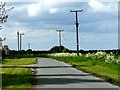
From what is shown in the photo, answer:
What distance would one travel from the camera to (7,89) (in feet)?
68.2

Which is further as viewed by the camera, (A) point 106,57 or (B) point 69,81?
(A) point 106,57

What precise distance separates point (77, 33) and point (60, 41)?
171 feet

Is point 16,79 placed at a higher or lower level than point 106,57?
lower

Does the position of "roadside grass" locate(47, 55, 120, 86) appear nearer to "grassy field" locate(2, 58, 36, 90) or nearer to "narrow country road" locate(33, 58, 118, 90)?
"narrow country road" locate(33, 58, 118, 90)

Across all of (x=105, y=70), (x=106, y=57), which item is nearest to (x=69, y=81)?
(x=105, y=70)

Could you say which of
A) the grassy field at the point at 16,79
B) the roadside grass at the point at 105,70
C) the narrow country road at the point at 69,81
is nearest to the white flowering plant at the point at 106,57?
the roadside grass at the point at 105,70

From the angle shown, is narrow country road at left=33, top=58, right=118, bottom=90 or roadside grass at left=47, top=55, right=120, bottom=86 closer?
narrow country road at left=33, top=58, right=118, bottom=90

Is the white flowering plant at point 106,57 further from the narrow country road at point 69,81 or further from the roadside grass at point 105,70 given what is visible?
the narrow country road at point 69,81

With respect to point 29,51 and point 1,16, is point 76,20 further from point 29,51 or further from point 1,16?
point 29,51

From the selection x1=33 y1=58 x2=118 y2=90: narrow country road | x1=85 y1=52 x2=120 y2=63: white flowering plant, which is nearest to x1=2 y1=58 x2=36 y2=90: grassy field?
x1=33 y1=58 x2=118 y2=90: narrow country road

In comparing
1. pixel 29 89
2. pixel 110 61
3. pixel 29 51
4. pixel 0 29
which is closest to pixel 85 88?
pixel 29 89

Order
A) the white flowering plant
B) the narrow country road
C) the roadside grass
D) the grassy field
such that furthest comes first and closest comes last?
the white flowering plant < the roadside grass < the narrow country road < the grassy field

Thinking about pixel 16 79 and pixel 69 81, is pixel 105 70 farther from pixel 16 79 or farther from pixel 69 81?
pixel 16 79

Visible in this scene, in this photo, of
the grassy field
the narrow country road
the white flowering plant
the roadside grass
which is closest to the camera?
the grassy field
